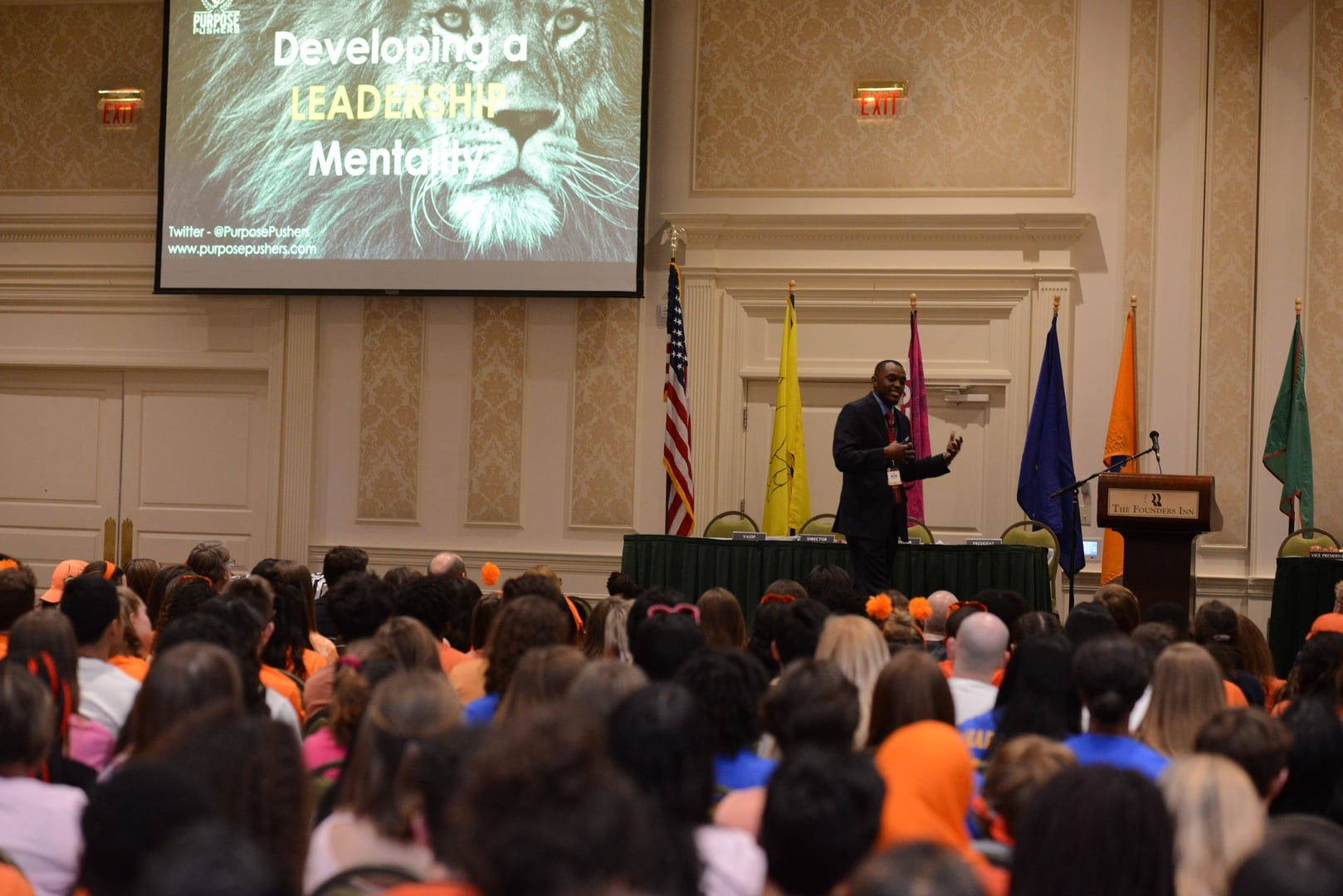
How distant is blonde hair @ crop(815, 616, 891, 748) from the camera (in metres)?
3.54

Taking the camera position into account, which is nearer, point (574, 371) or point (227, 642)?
point (227, 642)

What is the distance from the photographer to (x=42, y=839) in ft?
7.90

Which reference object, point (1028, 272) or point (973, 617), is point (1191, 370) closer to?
point (1028, 272)

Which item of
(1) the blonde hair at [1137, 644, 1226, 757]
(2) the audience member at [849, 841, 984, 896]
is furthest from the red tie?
(2) the audience member at [849, 841, 984, 896]

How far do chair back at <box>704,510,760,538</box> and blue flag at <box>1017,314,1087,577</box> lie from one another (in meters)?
1.74

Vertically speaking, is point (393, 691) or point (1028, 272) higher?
point (1028, 272)

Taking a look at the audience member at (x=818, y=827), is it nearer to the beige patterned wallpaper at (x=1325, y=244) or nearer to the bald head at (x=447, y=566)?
the bald head at (x=447, y=566)

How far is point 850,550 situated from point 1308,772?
415cm

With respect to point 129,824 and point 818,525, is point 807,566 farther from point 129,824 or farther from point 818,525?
point 129,824

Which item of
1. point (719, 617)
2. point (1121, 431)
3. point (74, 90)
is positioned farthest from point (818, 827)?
point (74, 90)

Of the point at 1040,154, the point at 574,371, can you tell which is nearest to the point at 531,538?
the point at 574,371

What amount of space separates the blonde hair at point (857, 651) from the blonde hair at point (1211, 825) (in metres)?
1.39

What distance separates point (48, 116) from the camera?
10.5 m

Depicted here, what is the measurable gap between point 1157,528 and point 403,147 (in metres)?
5.73
